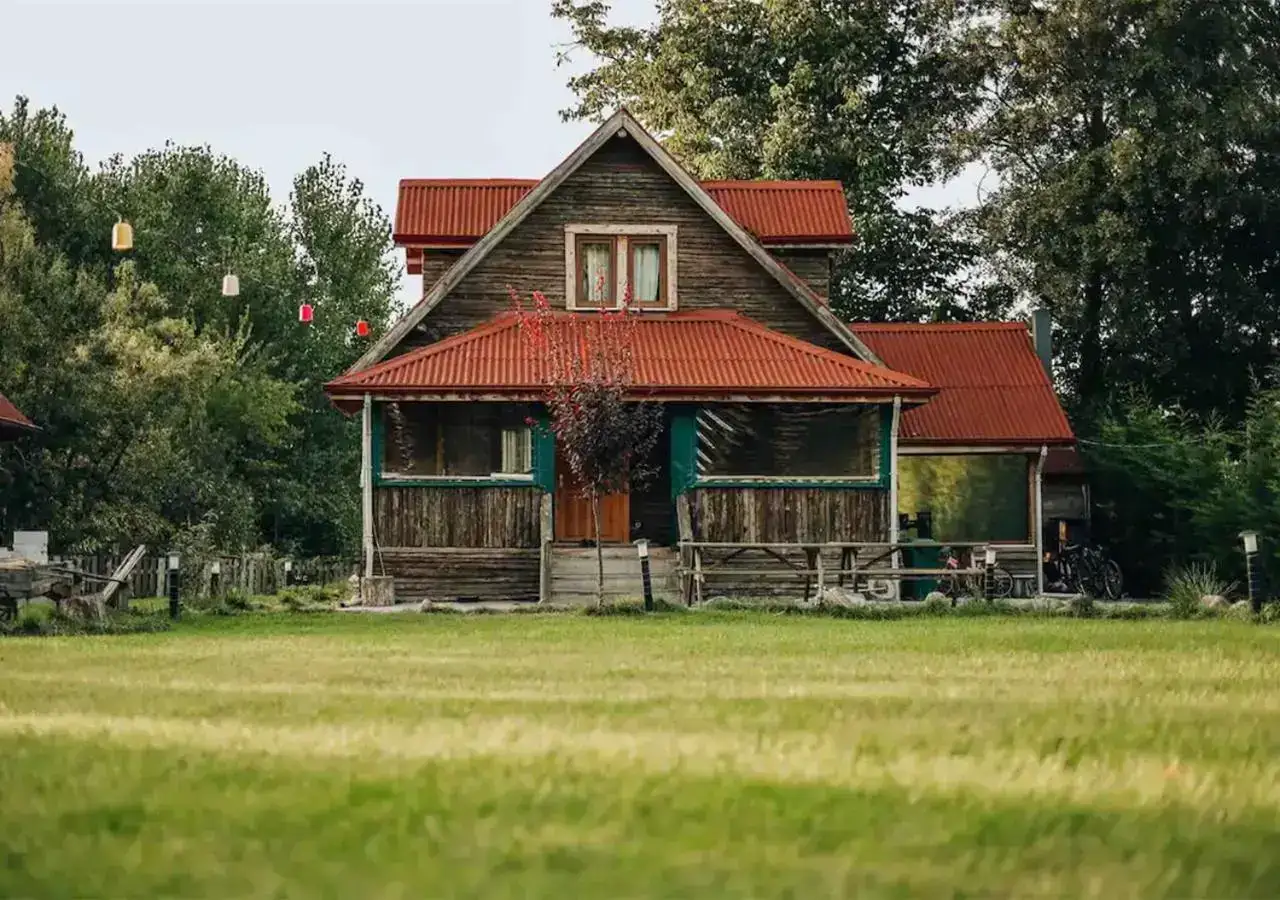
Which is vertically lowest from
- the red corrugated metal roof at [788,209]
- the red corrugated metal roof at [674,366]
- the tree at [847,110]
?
the red corrugated metal roof at [674,366]

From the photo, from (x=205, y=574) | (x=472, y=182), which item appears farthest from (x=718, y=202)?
(x=205, y=574)

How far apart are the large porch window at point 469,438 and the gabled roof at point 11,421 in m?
5.82

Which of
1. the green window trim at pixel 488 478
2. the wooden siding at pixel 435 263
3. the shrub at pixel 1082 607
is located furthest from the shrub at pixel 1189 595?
the wooden siding at pixel 435 263

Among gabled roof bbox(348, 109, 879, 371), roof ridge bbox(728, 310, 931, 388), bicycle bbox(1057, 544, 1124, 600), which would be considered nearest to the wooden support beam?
gabled roof bbox(348, 109, 879, 371)

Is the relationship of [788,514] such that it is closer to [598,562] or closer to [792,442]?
[792,442]

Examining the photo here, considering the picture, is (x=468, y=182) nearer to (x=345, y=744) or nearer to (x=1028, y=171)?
(x=1028, y=171)

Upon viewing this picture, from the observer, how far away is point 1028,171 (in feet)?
148

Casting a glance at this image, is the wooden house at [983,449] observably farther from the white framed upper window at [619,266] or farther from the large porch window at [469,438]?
the large porch window at [469,438]

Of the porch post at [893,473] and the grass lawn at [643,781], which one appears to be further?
the porch post at [893,473]

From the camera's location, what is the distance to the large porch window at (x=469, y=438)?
3216 centimetres

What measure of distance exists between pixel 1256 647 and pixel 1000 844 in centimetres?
1131

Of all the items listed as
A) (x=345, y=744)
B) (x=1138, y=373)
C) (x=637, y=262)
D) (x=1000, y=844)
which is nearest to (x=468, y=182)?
(x=637, y=262)

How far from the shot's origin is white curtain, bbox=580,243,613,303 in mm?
34156

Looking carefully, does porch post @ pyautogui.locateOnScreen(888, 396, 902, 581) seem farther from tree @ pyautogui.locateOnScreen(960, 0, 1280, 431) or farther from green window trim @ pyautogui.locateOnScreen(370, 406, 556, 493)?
tree @ pyautogui.locateOnScreen(960, 0, 1280, 431)
